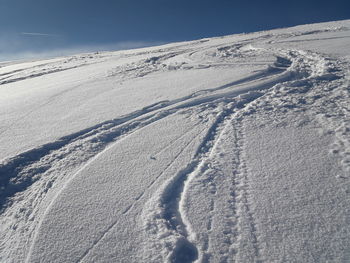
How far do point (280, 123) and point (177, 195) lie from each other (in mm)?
1297

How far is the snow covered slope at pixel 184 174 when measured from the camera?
1444 millimetres

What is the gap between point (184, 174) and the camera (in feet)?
6.53

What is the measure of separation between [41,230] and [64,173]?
0.57 metres

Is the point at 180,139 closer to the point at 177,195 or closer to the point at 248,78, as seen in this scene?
the point at 177,195

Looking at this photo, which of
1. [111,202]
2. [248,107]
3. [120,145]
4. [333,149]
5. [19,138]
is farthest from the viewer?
[248,107]

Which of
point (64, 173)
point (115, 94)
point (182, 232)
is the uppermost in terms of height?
point (115, 94)

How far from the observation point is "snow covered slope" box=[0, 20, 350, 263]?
1.44m

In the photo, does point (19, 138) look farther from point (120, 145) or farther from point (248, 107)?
point (248, 107)

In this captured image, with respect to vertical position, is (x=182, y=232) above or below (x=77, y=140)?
Answer: below

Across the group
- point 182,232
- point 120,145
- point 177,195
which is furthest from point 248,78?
point 182,232

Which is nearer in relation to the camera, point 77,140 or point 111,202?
point 111,202

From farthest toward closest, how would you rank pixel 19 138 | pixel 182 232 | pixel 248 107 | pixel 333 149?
pixel 248 107 < pixel 19 138 < pixel 333 149 < pixel 182 232

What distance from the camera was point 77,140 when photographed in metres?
2.60

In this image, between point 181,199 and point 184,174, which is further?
point 184,174
